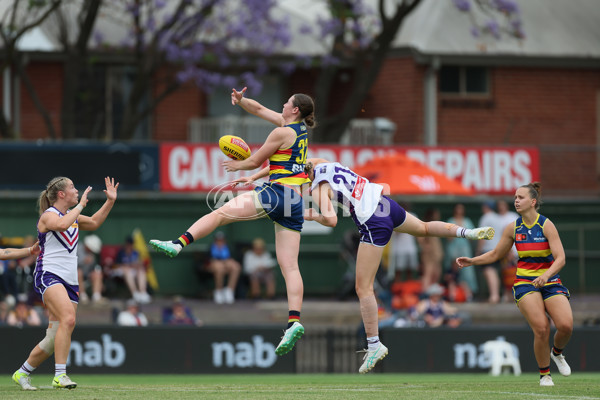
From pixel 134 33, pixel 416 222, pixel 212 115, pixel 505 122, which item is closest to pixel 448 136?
pixel 505 122

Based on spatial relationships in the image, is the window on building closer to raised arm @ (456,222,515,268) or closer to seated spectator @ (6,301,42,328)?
seated spectator @ (6,301,42,328)

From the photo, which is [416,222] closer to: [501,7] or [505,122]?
[501,7]

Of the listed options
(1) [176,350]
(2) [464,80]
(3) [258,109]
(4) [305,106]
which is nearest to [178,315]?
(1) [176,350]

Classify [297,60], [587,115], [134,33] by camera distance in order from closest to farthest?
1. [134,33]
2. [297,60]
3. [587,115]

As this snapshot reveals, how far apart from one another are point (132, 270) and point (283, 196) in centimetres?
1159

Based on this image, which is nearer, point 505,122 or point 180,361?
point 180,361

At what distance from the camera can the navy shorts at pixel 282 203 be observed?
10.6 metres

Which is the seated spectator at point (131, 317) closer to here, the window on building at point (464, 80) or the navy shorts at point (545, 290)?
the navy shorts at point (545, 290)

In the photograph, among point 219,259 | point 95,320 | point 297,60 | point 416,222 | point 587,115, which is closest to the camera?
point 416,222

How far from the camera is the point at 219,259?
22.1m

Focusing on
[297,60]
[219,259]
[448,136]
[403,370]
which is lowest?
[403,370]

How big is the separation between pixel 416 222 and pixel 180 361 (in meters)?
7.63

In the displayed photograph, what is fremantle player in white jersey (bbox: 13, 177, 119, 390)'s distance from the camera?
10664 millimetres

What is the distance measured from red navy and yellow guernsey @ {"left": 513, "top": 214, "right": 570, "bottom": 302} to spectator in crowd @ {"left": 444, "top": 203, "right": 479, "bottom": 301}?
9.95 meters
